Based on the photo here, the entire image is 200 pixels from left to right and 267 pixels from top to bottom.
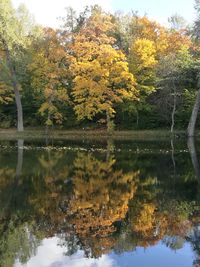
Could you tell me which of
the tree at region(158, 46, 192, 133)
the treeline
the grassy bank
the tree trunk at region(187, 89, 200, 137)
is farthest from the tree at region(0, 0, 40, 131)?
the tree trunk at region(187, 89, 200, 137)

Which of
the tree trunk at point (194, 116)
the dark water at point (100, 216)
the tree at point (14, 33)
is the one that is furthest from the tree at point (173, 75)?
the dark water at point (100, 216)

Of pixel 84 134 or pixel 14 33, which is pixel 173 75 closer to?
pixel 84 134

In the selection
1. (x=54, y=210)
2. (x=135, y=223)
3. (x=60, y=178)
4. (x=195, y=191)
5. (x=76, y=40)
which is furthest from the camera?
(x=76, y=40)

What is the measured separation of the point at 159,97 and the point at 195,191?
108 ft

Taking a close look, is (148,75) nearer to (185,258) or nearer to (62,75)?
(62,75)

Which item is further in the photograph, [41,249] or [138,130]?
[138,130]

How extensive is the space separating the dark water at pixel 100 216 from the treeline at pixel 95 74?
982 inches

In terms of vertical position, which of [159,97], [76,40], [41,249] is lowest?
[41,249]

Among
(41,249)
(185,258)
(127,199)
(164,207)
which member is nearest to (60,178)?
(127,199)

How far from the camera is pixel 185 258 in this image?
7594mm

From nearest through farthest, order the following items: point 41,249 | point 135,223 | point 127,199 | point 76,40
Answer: point 41,249 → point 135,223 → point 127,199 → point 76,40

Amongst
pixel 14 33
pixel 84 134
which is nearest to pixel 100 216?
pixel 84 134

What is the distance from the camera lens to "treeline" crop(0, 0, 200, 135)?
42.7 metres

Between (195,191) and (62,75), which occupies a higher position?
(62,75)
